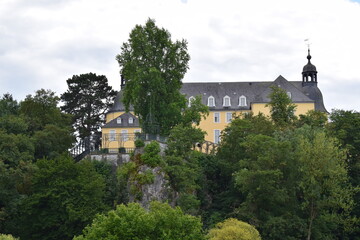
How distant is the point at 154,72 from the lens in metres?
47.9

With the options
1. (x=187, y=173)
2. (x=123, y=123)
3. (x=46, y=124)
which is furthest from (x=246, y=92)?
(x=187, y=173)

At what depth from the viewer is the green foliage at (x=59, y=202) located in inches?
1588

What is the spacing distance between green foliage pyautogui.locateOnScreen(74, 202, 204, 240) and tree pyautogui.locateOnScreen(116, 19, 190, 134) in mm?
18367

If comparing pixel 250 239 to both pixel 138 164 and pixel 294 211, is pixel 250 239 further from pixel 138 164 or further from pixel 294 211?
pixel 138 164

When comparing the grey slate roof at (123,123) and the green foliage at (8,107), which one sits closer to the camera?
the green foliage at (8,107)

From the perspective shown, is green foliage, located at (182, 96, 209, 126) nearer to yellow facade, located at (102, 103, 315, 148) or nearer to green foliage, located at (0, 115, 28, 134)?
green foliage, located at (0, 115, 28, 134)

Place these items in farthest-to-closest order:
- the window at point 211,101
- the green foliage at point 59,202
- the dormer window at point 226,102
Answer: the window at point 211,101
the dormer window at point 226,102
the green foliage at point 59,202

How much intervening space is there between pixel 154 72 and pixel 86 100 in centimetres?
2968

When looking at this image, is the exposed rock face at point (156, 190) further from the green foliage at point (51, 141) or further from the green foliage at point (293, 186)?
the green foliage at point (51, 141)

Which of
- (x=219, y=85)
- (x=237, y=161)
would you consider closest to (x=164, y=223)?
(x=237, y=161)

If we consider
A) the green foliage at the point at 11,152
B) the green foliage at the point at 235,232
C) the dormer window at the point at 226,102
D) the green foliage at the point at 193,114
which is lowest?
the green foliage at the point at 235,232

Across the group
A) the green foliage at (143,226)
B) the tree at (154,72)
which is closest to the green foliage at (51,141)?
the tree at (154,72)

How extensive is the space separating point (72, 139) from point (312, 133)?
18.7 meters

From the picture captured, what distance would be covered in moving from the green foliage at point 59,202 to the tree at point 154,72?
8.52 meters
